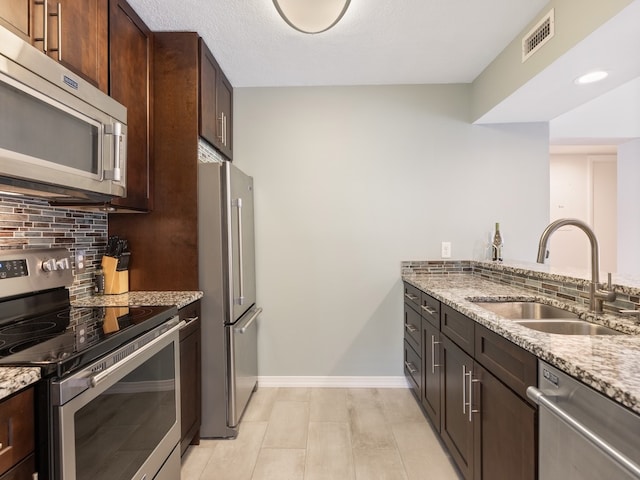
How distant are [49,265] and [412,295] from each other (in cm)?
215

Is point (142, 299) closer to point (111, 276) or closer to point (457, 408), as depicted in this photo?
point (111, 276)

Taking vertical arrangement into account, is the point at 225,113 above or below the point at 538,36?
below

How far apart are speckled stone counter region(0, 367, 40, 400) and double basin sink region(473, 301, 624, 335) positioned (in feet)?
5.21

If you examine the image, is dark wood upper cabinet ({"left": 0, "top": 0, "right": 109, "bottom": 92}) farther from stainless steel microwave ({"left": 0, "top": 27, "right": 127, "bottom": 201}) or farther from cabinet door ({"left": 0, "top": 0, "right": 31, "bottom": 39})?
stainless steel microwave ({"left": 0, "top": 27, "right": 127, "bottom": 201})

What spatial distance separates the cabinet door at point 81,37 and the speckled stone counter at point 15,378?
112cm

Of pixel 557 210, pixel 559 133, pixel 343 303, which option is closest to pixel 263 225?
pixel 343 303

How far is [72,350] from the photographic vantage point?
41.1 inches

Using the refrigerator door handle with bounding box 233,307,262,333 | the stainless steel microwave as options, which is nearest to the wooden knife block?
the stainless steel microwave

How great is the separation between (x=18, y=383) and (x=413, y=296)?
7.29 ft

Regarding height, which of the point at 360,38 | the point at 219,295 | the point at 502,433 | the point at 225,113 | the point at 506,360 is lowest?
the point at 502,433

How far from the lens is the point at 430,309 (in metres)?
2.18

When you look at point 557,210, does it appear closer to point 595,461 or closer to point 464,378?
point 464,378

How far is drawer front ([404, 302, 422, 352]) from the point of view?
2447mm

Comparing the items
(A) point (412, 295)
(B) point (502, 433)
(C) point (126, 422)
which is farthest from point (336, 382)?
(C) point (126, 422)
